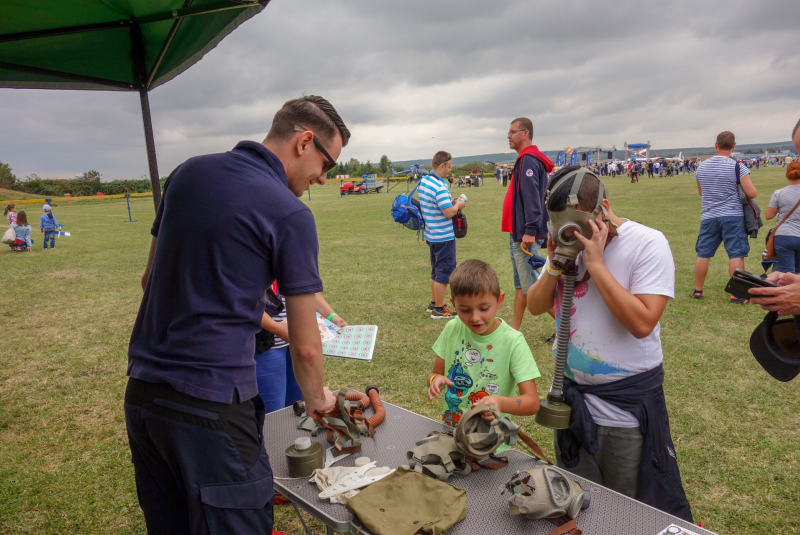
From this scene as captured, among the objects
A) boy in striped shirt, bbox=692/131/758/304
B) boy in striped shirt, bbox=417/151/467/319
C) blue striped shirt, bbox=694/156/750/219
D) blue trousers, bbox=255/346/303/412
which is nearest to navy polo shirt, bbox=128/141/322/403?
blue trousers, bbox=255/346/303/412

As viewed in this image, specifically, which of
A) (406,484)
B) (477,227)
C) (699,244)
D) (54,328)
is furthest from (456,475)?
(477,227)

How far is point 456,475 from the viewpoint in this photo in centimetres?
191

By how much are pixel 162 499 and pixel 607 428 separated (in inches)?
67.1

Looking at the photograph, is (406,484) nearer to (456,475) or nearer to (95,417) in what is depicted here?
(456,475)

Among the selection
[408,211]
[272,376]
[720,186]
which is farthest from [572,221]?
[720,186]

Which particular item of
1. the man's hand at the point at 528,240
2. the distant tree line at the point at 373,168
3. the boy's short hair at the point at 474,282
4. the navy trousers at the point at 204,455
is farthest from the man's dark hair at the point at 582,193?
the distant tree line at the point at 373,168

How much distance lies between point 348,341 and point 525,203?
314 cm

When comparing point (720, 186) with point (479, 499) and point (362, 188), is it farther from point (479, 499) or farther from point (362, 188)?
point (362, 188)

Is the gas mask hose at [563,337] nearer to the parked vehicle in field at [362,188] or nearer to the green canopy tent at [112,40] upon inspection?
the green canopy tent at [112,40]

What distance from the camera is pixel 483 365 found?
7.39 ft

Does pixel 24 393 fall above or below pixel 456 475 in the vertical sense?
below

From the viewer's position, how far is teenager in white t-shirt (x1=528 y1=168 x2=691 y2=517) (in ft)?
5.79

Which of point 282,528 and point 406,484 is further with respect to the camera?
point 282,528

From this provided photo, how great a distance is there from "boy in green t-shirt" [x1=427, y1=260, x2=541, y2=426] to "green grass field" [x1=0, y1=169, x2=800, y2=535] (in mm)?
1631
